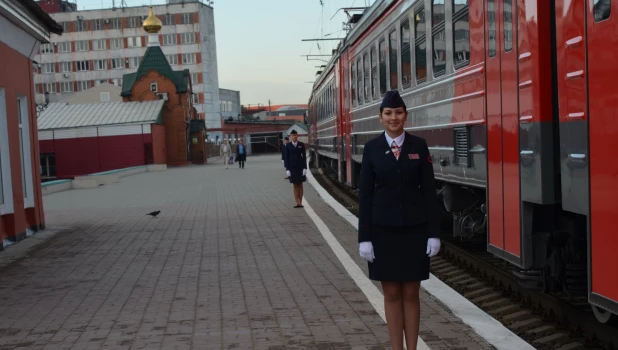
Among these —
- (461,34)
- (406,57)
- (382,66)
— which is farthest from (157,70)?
(461,34)

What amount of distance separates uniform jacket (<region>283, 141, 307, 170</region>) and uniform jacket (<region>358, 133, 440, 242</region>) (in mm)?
14846

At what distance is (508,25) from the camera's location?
769 centimetres

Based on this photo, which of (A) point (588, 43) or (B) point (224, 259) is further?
(B) point (224, 259)

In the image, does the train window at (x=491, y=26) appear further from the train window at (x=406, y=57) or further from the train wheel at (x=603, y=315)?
the train window at (x=406, y=57)

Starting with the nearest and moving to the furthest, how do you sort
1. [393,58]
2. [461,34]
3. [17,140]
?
[461,34], [393,58], [17,140]

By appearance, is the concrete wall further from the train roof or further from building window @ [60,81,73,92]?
building window @ [60,81,73,92]

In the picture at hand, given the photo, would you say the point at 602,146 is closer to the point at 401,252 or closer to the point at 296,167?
the point at 401,252

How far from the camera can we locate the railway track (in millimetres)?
6945

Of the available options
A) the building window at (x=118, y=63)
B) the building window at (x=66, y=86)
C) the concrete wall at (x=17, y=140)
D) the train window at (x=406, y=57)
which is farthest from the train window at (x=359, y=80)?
the building window at (x=66, y=86)

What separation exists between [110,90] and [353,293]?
3586 inches

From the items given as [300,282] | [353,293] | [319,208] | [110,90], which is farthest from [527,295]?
[110,90]

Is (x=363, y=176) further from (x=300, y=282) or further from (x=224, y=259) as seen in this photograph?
(x=224, y=259)

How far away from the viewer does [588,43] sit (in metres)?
5.70

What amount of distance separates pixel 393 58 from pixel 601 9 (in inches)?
325
